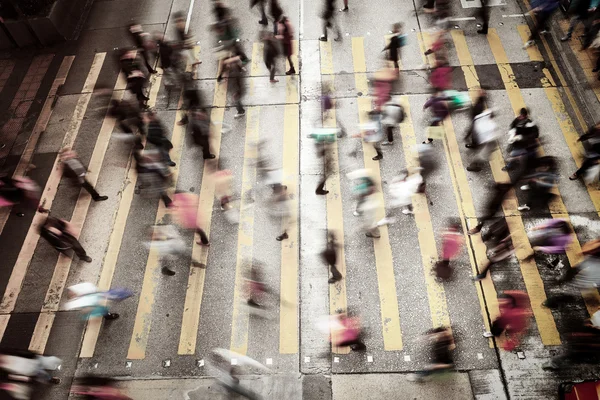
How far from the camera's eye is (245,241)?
365 inches

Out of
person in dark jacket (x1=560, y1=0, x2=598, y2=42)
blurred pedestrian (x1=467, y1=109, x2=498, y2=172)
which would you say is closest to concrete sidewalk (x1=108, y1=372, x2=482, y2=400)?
blurred pedestrian (x1=467, y1=109, x2=498, y2=172)

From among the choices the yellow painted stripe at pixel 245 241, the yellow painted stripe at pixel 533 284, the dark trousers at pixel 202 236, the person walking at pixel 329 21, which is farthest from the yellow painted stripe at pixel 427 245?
the dark trousers at pixel 202 236

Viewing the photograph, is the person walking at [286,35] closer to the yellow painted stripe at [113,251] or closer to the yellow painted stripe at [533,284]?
the yellow painted stripe at [113,251]

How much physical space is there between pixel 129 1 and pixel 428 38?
38.4 ft

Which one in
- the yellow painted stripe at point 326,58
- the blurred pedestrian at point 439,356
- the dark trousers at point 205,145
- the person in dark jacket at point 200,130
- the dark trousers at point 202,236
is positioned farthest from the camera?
the yellow painted stripe at point 326,58

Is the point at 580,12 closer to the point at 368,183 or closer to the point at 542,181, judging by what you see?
the point at 542,181

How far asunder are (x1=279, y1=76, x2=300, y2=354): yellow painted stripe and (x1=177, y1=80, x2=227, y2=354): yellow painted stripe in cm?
175

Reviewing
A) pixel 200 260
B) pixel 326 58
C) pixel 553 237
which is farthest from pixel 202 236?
pixel 326 58

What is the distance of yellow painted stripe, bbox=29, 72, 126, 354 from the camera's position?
8367mm

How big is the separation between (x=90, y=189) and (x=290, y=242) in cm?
518

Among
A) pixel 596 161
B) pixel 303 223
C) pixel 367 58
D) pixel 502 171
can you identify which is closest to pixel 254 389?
pixel 303 223

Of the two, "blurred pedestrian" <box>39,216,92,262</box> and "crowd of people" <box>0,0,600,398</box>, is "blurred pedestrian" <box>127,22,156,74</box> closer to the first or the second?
"crowd of people" <box>0,0,600,398</box>

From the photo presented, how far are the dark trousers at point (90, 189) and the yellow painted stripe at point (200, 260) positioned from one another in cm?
265

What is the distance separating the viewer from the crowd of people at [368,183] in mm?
7602
